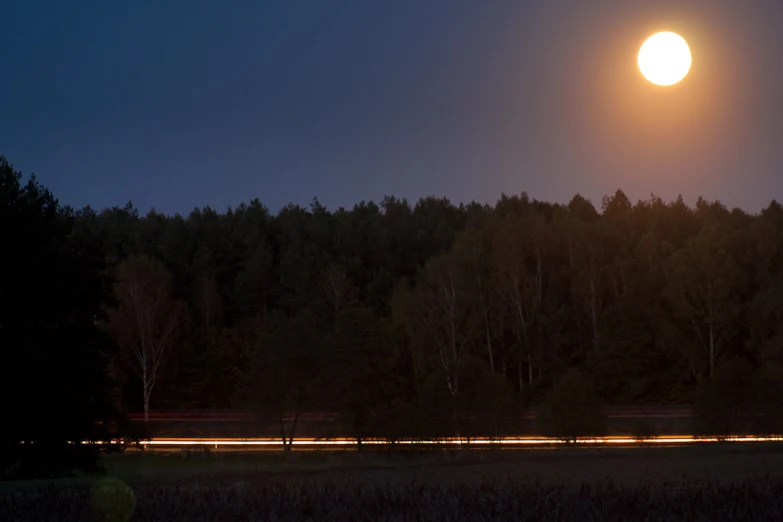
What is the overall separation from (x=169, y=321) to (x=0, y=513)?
182 feet

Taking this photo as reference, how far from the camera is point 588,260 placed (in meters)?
69.0

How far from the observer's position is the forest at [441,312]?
46.2m

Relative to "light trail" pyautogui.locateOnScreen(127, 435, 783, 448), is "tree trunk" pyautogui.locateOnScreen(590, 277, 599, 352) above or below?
above

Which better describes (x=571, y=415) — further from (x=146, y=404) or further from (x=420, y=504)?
(x=420, y=504)

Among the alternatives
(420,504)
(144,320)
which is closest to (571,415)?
(420,504)

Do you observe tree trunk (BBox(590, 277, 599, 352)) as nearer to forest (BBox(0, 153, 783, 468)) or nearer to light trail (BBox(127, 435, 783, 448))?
forest (BBox(0, 153, 783, 468))

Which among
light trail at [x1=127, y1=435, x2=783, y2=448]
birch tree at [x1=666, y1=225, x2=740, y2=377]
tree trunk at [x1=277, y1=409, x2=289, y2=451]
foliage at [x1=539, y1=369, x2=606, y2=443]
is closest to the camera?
light trail at [x1=127, y1=435, x2=783, y2=448]

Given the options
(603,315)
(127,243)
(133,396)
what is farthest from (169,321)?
(603,315)

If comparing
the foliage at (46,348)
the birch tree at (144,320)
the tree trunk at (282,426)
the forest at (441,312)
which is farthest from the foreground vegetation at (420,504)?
the birch tree at (144,320)

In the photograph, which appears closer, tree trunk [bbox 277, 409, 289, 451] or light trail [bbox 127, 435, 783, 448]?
light trail [bbox 127, 435, 783, 448]

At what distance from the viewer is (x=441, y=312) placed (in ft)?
207

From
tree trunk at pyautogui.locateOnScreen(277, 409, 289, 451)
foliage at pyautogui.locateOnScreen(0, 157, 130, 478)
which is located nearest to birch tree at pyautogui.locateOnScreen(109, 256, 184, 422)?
tree trunk at pyautogui.locateOnScreen(277, 409, 289, 451)

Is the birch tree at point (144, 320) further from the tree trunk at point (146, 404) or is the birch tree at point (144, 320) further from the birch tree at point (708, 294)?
the birch tree at point (708, 294)

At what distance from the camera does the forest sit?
1817 inches
